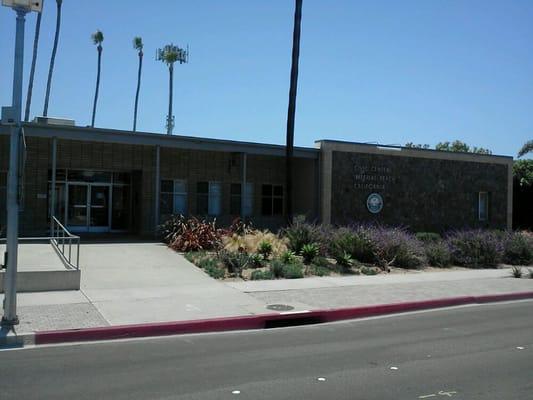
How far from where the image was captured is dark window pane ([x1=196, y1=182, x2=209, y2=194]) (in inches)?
1011

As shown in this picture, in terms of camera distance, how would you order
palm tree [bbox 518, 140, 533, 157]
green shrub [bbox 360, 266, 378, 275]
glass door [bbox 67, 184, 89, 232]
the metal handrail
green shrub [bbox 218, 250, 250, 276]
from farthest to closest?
palm tree [bbox 518, 140, 533, 157], glass door [bbox 67, 184, 89, 232], green shrub [bbox 360, 266, 378, 275], green shrub [bbox 218, 250, 250, 276], the metal handrail

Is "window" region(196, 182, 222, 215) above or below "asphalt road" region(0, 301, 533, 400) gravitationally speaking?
above

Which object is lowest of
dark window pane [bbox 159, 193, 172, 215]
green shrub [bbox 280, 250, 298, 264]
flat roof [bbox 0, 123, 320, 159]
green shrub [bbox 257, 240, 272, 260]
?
green shrub [bbox 280, 250, 298, 264]

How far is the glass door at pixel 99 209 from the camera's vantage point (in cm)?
2467

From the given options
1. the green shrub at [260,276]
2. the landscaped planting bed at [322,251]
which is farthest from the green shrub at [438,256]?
the green shrub at [260,276]

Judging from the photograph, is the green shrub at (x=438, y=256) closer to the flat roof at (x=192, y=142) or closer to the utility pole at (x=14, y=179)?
the flat roof at (x=192, y=142)

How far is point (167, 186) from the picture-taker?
25.0 meters

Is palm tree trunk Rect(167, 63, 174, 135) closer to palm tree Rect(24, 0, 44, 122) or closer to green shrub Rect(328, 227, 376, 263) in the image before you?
palm tree Rect(24, 0, 44, 122)

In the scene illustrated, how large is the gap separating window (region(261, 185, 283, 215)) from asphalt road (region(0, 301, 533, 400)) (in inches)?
666

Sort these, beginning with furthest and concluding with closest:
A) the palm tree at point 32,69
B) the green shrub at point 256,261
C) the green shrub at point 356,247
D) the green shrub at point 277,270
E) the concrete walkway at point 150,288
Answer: the palm tree at point 32,69 → the green shrub at point 356,247 → the green shrub at point 256,261 → the green shrub at point 277,270 → the concrete walkway at point 150,288

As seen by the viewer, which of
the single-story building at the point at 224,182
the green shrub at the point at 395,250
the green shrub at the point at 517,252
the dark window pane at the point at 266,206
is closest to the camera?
the green shrub at the point at 395,250

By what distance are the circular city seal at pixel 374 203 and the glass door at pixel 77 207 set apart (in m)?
12.1

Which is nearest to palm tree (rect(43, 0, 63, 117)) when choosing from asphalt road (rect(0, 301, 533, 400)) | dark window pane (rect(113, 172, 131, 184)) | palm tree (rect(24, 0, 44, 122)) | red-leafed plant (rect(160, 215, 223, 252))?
palm tree (rect(24, 0, 44, 122))

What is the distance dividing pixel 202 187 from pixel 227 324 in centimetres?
1578
